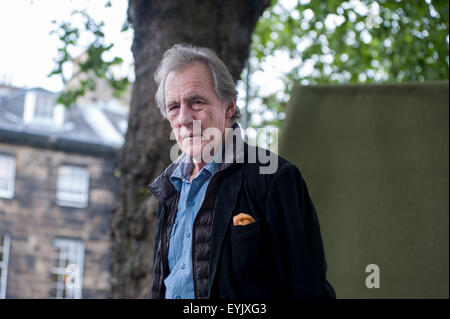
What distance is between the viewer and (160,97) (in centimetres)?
117

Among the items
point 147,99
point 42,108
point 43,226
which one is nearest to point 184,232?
point 147,99

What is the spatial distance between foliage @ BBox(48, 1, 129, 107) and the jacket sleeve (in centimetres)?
53

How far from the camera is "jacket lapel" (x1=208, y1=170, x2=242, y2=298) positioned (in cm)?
114

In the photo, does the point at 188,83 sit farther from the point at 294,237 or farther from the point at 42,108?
the point at 42,108

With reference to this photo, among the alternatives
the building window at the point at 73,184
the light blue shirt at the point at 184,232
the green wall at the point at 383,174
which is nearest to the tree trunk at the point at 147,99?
the green wall at the point at 383,174

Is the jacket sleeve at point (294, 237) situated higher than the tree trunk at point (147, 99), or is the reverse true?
the tree trunk at point (147, 99)

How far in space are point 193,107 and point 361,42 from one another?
22.7ft

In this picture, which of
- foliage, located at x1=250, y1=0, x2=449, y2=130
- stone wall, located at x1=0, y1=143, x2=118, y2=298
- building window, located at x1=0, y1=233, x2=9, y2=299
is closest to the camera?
building window, located at x1=0, y1=233, x2=9, y2=299

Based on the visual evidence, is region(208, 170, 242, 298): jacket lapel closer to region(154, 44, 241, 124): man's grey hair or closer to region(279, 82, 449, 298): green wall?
region(154, 44, 241, 124): man's grey hair

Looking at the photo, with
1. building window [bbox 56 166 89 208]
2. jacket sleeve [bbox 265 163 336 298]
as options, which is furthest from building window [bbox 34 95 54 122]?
jacket sleeve [bbox 265 163 336 298]

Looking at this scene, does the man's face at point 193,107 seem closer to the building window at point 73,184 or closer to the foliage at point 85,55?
the foliage at point 85,55

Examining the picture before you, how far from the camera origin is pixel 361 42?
305 inches

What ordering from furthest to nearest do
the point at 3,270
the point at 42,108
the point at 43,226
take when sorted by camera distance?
the point at 43,226 < the point at 3,270 < the point at 42,108

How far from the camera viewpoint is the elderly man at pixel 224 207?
3.67 ft
